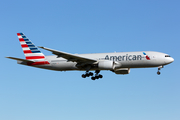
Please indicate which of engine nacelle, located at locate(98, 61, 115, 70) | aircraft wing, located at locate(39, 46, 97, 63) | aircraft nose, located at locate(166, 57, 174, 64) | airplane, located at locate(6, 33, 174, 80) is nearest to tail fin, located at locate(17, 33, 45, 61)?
airplane, located at locate(6, 33, 174, 80)

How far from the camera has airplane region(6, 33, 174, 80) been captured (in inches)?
1647

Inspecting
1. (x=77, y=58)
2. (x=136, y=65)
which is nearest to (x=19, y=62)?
(x=77, y=58)

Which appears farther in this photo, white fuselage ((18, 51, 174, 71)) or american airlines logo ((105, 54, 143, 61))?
american airlines logo ((105, 54, 143, 61))

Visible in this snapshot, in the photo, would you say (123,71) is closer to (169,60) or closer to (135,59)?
(135,59)

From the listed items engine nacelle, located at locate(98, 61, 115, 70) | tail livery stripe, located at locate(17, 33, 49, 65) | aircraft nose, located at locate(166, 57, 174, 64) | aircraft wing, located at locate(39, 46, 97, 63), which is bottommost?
engine nacelle, located at locate(98, 61, 115, 70)

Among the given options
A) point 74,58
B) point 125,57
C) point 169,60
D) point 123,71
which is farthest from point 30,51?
point 169,60

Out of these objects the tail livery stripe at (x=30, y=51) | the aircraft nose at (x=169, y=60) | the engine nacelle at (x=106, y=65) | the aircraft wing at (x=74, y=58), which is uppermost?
the tail livery stripe at (x=30, y=51)

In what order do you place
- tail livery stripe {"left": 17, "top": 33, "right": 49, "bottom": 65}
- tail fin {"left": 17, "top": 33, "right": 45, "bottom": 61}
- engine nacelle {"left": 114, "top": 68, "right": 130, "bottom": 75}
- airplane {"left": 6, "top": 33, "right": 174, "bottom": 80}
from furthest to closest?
tail fin {"left": 17, "top": 33, "right": 45, "bottom": 61}
tail livery stripe {"left": 17, "top": 33, "right": 49, "bottom": 65}
engine nacelle {"left": 114, "top": 68, "right": 130, "bottom": 75}
airplane {"left": 6, "top": 33, "right": 174, "bottom": 80}

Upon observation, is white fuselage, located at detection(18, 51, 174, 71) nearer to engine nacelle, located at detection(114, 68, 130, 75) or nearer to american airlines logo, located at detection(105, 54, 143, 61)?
american airlines logo, located at detection(105, 54, 143, 61)

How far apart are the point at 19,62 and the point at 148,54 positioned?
1963 centimetres

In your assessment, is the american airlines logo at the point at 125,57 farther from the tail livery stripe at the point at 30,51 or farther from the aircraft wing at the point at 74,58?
the tail livery stripe at the point at 30,51

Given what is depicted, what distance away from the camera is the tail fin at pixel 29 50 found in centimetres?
4729

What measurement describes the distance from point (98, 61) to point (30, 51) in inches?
469

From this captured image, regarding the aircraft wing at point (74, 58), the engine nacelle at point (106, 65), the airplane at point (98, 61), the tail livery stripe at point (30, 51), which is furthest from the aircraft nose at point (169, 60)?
the tail livery stripe at point (30, 51)
